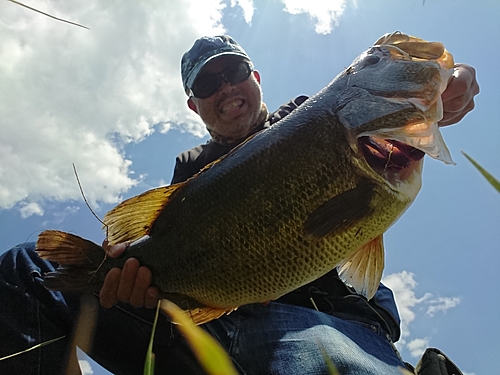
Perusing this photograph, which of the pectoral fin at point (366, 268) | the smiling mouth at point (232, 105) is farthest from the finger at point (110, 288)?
the smiling mouth at point (232, 105)

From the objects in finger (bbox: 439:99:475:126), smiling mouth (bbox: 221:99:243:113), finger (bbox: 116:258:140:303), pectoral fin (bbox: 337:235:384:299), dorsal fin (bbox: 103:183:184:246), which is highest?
smiling mouth (bbox: 221:99:243:113)

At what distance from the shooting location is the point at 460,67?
267 cm

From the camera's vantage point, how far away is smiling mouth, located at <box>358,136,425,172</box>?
7.34 feet

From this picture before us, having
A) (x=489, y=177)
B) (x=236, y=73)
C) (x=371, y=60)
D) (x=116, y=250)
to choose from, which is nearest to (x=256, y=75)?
(x=236, y=73)

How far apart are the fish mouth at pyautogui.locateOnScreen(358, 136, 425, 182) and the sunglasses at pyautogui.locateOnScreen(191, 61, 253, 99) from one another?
111 inches

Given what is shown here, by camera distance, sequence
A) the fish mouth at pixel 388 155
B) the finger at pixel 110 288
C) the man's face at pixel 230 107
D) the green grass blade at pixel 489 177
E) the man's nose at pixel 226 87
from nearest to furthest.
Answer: the green grass blade at pixel 489 177 → the fish mouth at pixel 388 155 → the finger at pixel 110 288 → the man's face at pixel 230 107 → the man's nose at pixel 226 87

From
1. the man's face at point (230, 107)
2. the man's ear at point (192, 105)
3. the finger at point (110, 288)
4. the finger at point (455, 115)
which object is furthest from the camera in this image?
the man's ear at point (192, 105)

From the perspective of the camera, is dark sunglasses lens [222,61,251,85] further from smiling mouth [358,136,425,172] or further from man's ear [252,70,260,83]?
smiling mouth [358,136,425,172]

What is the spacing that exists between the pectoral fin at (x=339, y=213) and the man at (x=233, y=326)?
2.07 ft

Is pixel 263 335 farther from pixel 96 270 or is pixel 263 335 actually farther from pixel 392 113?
pixel 392 113

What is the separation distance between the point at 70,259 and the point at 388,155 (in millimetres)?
1906

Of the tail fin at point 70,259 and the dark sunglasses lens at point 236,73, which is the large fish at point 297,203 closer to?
the tail fin at point 70,259

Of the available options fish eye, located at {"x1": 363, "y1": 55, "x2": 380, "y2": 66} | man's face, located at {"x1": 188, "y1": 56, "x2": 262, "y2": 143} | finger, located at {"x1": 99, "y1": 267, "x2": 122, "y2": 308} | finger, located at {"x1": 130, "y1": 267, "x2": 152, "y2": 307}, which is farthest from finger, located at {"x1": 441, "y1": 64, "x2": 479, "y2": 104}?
man's face, located at {"x1": 188, "y1": 56, "x2": 262, "y2": 143}

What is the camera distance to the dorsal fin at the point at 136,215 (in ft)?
8.32
